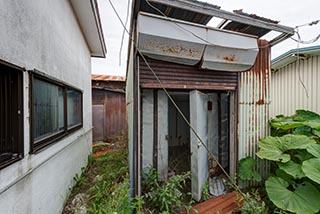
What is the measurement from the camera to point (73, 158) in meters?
3.63

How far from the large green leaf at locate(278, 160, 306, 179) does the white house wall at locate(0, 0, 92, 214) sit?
360 cm

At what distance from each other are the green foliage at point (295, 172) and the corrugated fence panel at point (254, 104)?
0.34m

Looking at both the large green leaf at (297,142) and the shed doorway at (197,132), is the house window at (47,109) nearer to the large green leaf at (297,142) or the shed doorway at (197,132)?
the shed doorway at (197,132)

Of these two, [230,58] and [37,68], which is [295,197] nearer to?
[230,58]

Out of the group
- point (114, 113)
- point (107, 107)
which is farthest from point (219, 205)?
point (107, 107)

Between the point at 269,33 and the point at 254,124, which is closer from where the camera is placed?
the point at 269,33

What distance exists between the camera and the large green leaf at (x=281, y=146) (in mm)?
2875

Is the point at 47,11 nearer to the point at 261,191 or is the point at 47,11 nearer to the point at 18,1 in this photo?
the point at 18,1

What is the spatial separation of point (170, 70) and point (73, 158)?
8.94ft

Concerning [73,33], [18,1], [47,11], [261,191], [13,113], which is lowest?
[261,191]

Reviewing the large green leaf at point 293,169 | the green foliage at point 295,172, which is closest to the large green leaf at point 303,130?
the green foliage at point 295,172

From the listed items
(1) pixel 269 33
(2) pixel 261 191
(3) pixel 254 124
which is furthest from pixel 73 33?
(2) pixel 261 191

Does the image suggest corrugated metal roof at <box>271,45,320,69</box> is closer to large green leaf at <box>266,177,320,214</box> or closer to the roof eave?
large green leaf at <box>266,177,320,214</box>

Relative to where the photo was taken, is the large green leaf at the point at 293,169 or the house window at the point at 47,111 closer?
the house window at the point at 47,111
